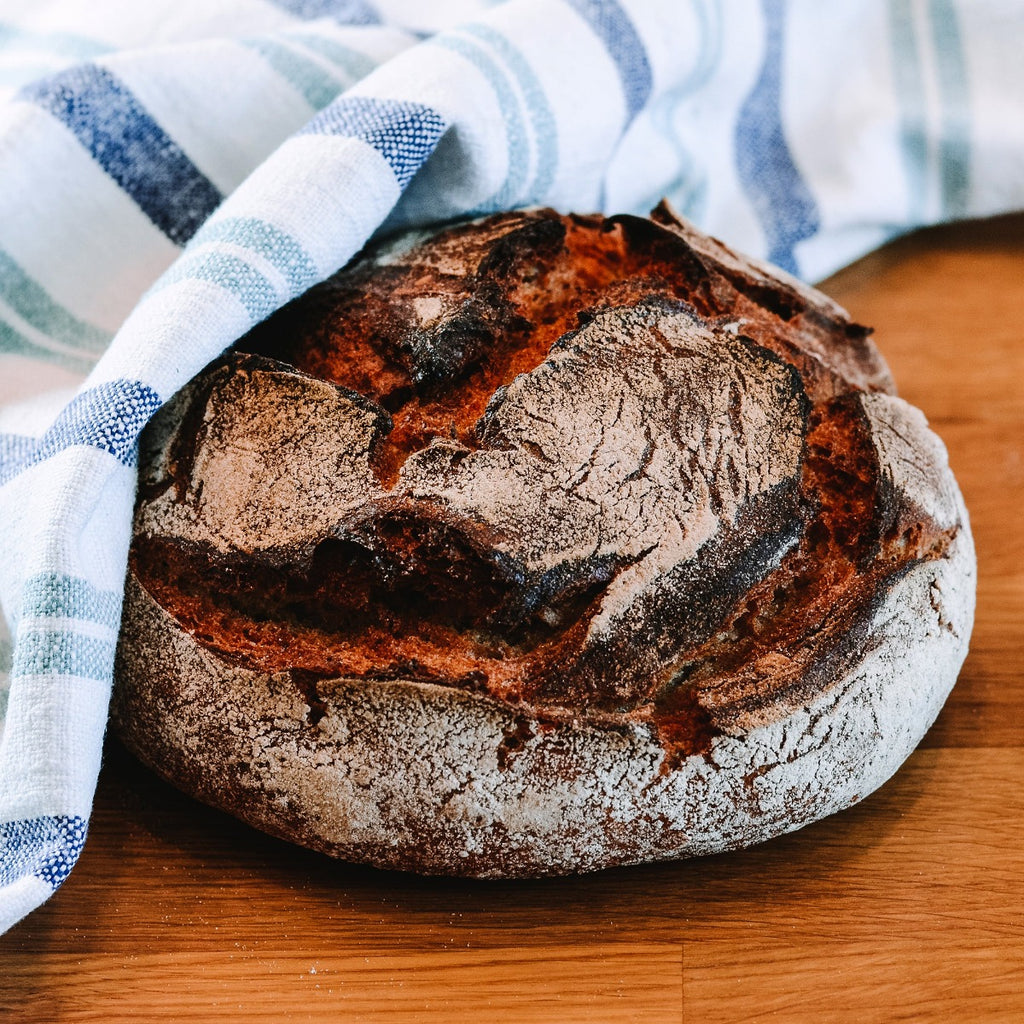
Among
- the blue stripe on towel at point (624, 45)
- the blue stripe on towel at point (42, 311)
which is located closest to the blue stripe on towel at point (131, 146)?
the blue stripe on towel at point (42, 311)

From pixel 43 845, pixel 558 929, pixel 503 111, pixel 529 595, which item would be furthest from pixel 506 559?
pixel 503 111

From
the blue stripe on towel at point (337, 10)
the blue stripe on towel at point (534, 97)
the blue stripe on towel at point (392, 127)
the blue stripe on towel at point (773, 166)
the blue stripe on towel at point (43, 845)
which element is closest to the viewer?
the blue stripe on towel at point (43, 845)

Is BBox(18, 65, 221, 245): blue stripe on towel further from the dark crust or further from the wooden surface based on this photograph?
the wooden surface

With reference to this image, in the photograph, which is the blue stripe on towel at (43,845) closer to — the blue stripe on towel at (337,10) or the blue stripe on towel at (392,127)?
the blue stripe on towel at (392,127)

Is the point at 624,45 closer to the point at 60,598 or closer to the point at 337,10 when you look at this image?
the point at 337,10

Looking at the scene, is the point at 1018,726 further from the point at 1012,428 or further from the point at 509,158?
the point at 509,158

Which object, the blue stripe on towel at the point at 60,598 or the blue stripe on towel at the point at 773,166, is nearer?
the blue stripe on towel at the point at 60,598

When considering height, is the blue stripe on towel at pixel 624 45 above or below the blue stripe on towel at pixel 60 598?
above
